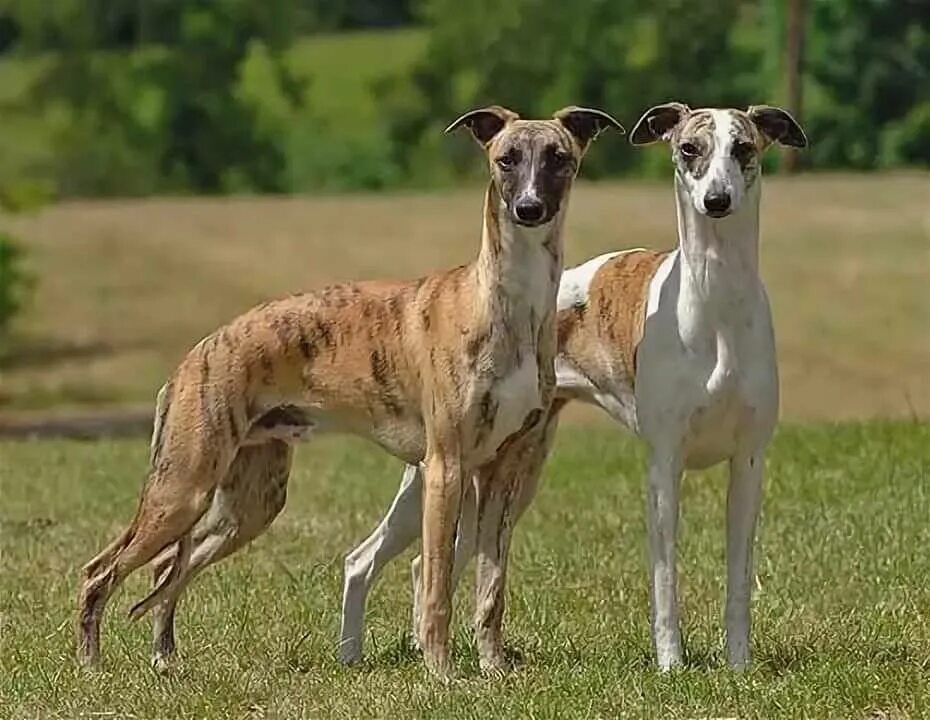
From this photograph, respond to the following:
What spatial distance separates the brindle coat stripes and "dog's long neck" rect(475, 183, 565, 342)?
1.41 ft

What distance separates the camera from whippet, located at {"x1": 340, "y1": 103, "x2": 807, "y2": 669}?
6789mm

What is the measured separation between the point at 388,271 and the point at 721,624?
69.2 ft

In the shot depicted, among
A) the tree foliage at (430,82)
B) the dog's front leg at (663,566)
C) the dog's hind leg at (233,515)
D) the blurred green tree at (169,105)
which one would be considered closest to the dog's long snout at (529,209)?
the dog's front leg at (663,566)

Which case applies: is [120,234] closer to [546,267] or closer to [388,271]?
[388,271]

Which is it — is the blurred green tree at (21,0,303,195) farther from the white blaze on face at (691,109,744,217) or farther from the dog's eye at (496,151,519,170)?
the white blaze on face at (691,109,744,217)

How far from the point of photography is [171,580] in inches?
300

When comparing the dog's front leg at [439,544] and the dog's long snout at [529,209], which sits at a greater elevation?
the dog's long snout at [529,209]

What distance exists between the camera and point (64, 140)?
128ft

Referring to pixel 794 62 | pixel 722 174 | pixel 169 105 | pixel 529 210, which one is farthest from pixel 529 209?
pixel 169 105

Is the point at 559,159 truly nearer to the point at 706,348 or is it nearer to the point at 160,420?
the point at 706,348

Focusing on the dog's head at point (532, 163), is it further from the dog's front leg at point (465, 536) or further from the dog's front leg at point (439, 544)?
the dog's front leg at point (465, 536)

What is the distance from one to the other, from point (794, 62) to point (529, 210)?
1239 inches

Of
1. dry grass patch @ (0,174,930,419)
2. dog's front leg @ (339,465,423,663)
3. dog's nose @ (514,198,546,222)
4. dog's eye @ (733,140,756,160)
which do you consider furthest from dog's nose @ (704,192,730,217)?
dry grass patch @ (0,174,930,419)

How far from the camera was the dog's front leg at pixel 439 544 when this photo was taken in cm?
697
